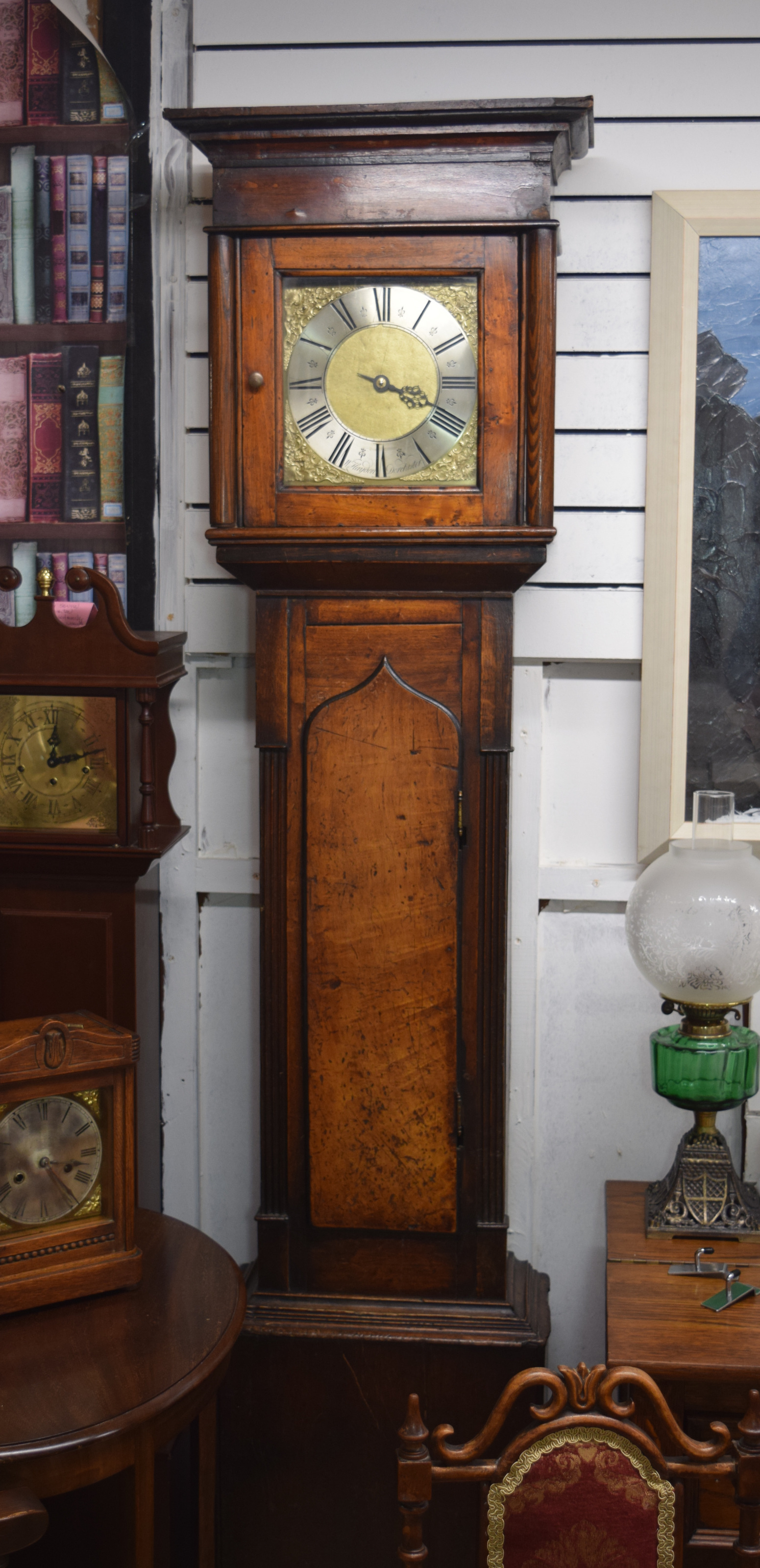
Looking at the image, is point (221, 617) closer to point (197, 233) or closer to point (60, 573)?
point (60, 573)

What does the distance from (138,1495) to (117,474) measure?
5.84 feet

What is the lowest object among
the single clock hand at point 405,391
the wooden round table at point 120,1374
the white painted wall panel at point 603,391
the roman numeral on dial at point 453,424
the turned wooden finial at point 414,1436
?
the wooden round table at point 120,1374

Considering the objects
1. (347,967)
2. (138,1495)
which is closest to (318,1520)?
(138,1495)

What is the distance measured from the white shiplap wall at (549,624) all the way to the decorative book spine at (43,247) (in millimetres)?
229

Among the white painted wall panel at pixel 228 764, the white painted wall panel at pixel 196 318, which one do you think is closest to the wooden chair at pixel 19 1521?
the white painted wall panel at pixel 228 764

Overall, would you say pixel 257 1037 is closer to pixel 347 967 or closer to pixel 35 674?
pixel 347 967

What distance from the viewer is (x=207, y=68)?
8.00 feet

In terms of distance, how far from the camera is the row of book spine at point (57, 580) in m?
2.58

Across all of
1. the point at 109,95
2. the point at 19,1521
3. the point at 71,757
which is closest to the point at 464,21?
the point at 109,95

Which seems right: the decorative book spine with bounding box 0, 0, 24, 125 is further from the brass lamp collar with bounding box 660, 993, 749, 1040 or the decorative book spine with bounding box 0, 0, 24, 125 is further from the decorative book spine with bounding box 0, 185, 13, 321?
the brass lamp collar with bounding box 660, 993, 749, 1040

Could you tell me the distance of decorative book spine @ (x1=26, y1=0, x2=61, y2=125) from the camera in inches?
98.8

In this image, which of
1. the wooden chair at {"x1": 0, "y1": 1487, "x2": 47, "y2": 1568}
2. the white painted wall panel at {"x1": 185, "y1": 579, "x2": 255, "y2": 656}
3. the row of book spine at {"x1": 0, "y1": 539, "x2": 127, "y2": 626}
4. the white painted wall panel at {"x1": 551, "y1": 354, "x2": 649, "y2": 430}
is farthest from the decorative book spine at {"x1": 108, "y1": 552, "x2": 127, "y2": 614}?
the wooden chair at {"x1": 0, "y1": 1487, "x2": 47, "y2": 1568}

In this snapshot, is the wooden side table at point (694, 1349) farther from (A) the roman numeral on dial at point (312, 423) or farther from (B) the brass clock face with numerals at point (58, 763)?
(A) the roman numeral on dial at point (312, 423)

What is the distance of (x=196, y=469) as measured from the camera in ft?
8.32
